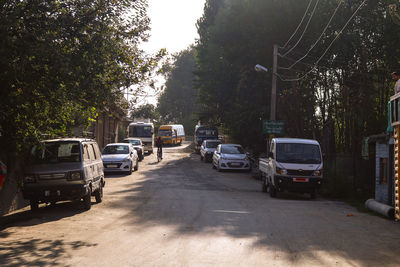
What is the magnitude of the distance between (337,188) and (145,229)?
10399 mm

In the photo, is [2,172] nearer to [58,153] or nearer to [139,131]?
[58,153]

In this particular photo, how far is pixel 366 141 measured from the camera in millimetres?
17047

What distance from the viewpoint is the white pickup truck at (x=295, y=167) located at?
16.1 meters

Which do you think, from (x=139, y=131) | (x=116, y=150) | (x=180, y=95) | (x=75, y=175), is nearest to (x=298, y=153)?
(x=75, y=175)

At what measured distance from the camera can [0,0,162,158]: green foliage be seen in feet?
29.0

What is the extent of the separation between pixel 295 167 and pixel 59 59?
9.91 m

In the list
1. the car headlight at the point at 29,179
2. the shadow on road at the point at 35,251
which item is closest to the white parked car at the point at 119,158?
the car headlight at the point at 29,179

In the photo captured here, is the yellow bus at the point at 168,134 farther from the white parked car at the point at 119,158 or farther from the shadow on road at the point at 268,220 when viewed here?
the shadow on road at the point at 268,220

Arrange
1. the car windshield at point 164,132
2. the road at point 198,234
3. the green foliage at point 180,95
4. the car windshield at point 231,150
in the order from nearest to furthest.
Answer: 1. the road at point 198,234
2. the car windshield at point 231,150
3. the car windshield at point 164,132
4. the green foliage at point 180,95

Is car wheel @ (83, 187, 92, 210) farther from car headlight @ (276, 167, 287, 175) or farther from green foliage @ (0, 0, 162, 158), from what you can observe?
car headlight @ (276, 167, 287, 175)

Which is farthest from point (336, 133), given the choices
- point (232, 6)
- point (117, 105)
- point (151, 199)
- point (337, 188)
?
point (117, 105)

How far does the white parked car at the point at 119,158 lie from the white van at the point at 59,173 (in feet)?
37.0

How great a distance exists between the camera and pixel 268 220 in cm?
1109

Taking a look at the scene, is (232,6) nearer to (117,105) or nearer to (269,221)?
(117,105)
